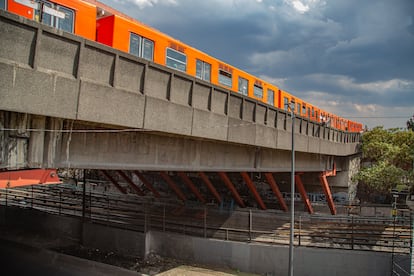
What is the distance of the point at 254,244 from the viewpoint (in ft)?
53.8

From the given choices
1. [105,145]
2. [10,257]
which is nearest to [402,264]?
[105,145]

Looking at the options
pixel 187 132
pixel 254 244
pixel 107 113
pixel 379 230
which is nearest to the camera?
pixel 107 113

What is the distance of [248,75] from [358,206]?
21.8m

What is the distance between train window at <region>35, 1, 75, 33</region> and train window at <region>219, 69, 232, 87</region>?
8.01m

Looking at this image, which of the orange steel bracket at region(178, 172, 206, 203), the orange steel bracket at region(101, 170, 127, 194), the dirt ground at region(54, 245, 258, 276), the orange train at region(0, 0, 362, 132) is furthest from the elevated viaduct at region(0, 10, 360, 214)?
the orange steel bracket at region(101, 170, 127, 194)

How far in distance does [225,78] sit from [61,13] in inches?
351

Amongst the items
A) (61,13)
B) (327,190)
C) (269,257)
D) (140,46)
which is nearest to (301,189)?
(327,190)

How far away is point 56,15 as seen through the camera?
8.07 m

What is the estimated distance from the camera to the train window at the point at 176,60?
12.1 metres

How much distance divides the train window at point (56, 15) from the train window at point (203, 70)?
19.5ft

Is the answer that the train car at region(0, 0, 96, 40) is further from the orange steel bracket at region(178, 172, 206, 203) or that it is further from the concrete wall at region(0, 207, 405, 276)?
the orange steel bracket at region(178, 172, 206, 203)

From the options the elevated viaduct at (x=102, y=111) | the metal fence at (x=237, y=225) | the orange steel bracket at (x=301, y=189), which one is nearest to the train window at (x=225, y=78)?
the elevated viaduct at (x=102, y=111)

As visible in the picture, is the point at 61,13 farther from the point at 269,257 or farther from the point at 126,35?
the point at 269,257

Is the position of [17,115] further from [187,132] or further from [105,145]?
[187,132]
